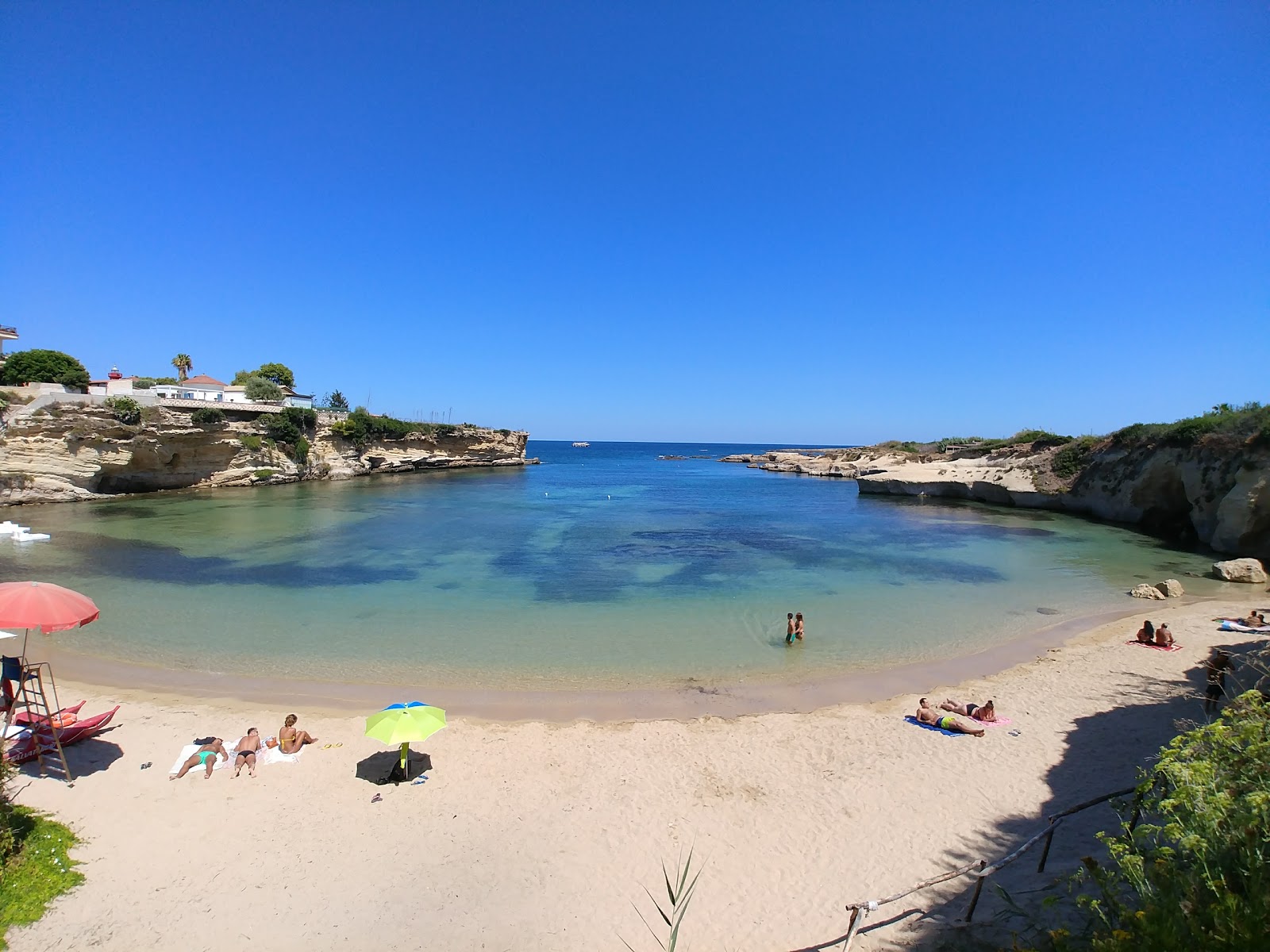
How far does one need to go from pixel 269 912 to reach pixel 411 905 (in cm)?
137

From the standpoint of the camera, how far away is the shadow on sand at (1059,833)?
4.60 metres

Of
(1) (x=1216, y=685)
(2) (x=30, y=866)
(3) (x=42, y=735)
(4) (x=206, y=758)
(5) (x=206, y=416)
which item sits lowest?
(4) (x=206, y=758)

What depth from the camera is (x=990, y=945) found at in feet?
13.4

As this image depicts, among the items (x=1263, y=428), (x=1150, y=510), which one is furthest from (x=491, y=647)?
(x=1150, y=510)

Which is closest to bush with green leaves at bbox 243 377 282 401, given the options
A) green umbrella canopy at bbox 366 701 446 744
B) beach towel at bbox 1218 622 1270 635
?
green umbrella canopy at bbox 366 701 446 744

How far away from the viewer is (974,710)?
1000 cm

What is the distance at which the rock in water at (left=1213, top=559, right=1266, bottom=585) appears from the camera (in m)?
19.7

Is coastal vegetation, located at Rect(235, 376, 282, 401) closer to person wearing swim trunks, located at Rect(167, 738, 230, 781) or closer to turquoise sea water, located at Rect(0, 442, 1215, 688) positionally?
turquoise sea water, located at Rect(0, 442, 1215, 688)

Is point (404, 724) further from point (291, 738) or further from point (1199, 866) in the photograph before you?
point (1199, 866)

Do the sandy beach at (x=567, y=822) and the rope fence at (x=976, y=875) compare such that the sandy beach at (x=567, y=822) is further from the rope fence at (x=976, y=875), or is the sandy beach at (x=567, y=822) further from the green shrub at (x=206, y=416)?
the green shrub at (x=206, y=416)

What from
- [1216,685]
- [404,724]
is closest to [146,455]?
[404,724]

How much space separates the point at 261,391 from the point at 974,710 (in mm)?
64711

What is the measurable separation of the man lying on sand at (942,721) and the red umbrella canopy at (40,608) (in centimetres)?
1215

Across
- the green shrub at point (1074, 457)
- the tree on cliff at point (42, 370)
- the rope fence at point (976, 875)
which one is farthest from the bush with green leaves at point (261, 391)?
the green shrub at point (1074, 457)
